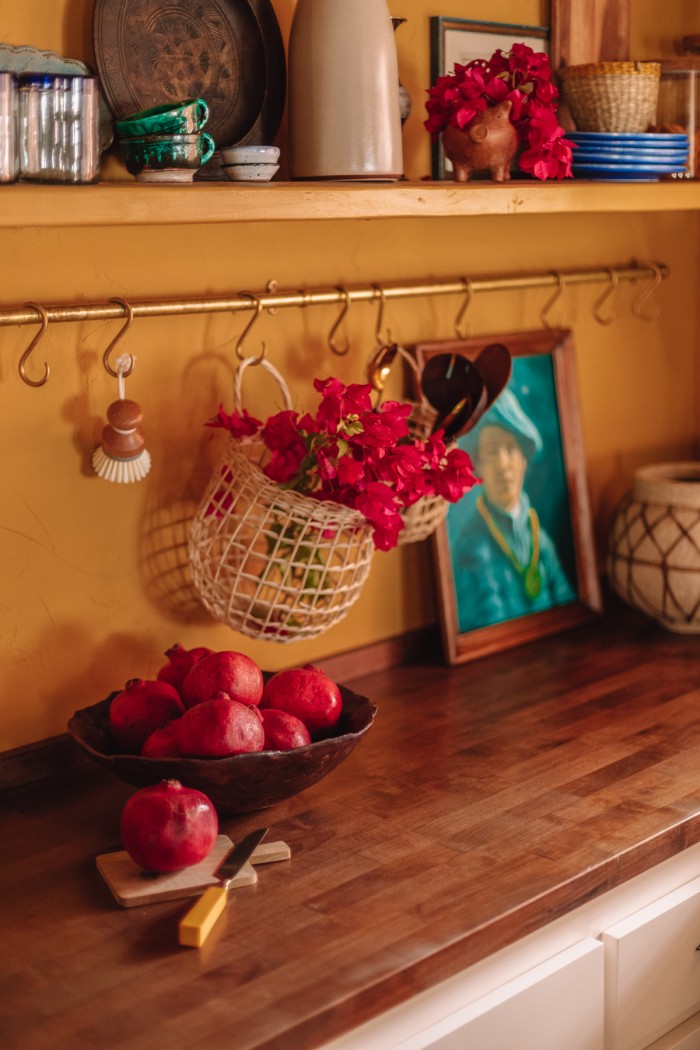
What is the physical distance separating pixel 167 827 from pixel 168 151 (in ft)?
2.24

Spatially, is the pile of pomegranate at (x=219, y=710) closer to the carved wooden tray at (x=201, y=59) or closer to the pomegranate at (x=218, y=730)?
the pomegranate at (x=218, y=730)

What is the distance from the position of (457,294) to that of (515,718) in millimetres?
649

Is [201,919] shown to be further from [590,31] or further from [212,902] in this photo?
[590,31]

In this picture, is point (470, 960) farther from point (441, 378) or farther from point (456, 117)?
point (456, 117)

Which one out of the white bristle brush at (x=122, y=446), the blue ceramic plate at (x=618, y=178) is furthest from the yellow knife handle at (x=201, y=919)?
the blue ceramic plate at (x=618, y=178)

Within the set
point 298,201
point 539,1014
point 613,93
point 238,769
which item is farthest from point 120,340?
point 539,1014

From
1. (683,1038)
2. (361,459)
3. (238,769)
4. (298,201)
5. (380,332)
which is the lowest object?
(683,1038)

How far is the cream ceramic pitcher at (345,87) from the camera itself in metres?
1.43

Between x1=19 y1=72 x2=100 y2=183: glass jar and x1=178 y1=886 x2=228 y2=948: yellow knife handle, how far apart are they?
2.30ft

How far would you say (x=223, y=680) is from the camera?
4.51 feet

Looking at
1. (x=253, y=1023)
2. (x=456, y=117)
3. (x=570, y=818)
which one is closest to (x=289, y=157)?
(x=456, y=117)

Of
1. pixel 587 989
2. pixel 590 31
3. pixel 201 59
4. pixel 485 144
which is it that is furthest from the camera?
pixel 590 31

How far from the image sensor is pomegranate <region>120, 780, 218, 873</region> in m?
1.21

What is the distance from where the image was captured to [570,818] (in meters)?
1.37
